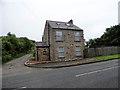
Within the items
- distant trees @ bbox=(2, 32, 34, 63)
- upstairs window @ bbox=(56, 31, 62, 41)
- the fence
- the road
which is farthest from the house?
the road

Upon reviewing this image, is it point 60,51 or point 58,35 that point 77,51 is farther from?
point 58,35

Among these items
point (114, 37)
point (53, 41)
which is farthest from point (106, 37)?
point (53, 41)

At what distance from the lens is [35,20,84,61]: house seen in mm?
29594

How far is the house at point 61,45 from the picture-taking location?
29.6m

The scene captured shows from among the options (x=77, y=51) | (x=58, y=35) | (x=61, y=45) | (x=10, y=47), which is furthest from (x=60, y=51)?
(x=10, y=47)

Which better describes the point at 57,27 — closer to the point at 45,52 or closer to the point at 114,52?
the point at 45,52

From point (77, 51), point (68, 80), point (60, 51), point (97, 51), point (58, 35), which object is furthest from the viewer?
point (97, 51)

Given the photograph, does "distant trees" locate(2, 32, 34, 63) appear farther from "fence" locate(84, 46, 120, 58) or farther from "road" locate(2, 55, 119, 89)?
"road" locate(2, 55, 119, 89)

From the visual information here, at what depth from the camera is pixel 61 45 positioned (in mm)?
29922

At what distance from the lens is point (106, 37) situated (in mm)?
54844

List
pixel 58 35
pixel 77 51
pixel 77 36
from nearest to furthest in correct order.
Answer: pixel 58 35
pixel 77 51
pixel 77 36

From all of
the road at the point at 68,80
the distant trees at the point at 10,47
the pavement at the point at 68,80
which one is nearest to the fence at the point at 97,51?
the distant trees at the point at 10,47

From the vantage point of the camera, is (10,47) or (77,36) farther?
(10,47)

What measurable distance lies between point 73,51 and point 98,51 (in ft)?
18.5
